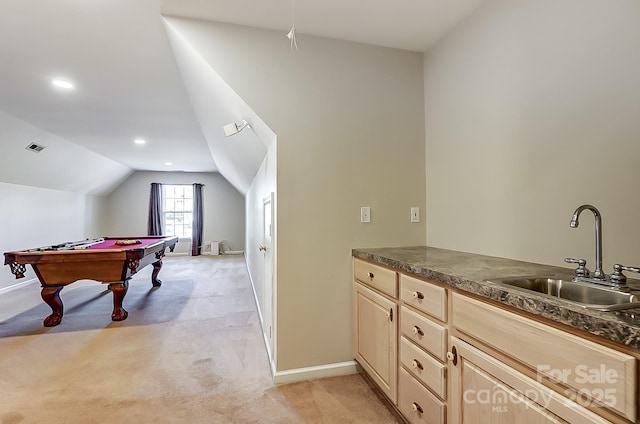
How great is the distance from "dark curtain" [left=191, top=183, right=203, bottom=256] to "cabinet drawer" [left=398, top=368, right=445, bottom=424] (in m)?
8.05

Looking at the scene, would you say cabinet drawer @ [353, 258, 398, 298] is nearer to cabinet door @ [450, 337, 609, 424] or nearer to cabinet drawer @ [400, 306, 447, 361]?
cabinet drawer @ [400, 306, 447, 361]

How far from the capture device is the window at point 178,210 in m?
8.82

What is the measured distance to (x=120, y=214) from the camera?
27.8 feet

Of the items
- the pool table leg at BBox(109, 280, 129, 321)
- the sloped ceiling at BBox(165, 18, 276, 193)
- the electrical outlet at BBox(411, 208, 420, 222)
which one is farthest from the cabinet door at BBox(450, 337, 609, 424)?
the pool table leg at BBox(109, 280, 129, 321)

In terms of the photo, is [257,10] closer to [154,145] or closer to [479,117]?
[479,117]

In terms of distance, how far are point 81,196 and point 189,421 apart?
24.2 ft

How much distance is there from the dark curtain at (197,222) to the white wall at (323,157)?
24.0 ft

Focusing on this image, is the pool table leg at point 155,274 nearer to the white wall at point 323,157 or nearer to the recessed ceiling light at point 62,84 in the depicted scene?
the recessed ceiling light at point 62,84

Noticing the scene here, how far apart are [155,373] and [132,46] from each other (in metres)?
2.41

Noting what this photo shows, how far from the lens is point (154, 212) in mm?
8453

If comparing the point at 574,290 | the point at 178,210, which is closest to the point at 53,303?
the point at 574,290

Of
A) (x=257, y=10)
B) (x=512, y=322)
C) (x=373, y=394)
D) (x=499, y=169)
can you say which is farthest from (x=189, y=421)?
(x=257, y=10)

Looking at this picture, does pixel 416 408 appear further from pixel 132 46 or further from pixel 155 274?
pixel 155 274

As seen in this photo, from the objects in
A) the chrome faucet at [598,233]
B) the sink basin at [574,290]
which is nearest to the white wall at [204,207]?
the sink basin at [574,290]
